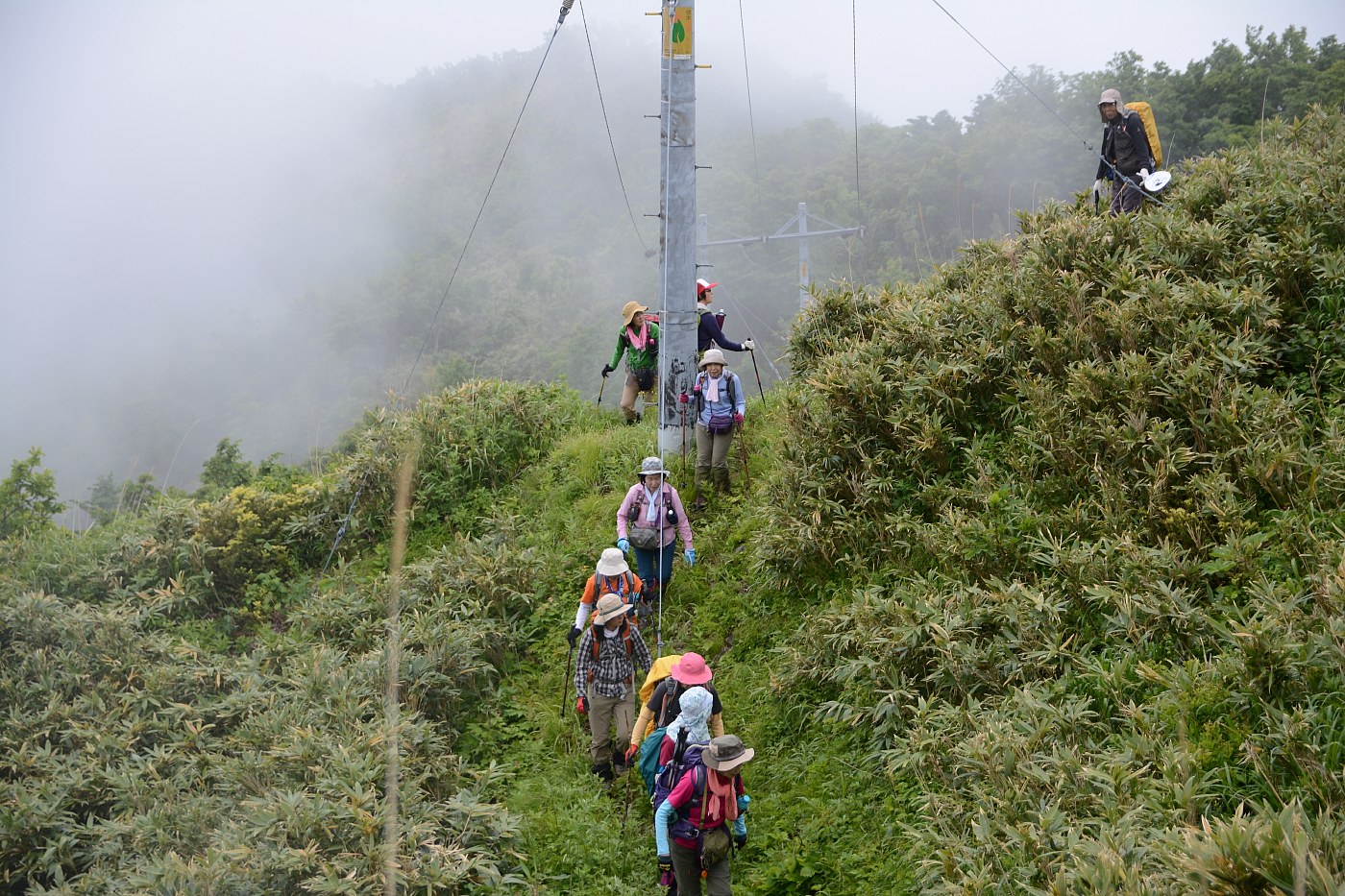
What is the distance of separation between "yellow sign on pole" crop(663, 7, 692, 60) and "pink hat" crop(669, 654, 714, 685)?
677 cm

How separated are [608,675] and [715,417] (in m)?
3.44

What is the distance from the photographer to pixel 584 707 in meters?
7.59

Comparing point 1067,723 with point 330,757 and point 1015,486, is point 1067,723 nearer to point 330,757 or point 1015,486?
point 1015,486

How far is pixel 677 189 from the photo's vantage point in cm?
1005

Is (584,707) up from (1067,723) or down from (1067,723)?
down

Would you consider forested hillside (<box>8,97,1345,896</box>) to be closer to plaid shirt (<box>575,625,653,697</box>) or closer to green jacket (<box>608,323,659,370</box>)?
plaid shirt (<box>575,625,653,697</box>)

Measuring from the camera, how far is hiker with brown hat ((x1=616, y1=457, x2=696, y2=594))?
8469 millimetres

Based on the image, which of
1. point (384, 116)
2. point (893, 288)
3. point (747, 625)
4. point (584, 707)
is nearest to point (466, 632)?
point (584, 707)

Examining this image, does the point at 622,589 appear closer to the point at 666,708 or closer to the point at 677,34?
the point at 666,708

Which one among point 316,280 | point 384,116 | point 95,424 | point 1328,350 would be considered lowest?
point 95,424

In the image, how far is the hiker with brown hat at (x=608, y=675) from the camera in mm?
7297

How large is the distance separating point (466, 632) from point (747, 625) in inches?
105

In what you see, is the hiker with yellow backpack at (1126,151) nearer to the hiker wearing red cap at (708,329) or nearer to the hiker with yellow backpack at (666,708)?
the hiker wearing red cap at (708,329)

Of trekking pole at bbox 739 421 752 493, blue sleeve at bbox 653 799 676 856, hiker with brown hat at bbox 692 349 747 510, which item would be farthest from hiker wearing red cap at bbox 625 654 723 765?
trekking pole at bbox 739 421 752 493
